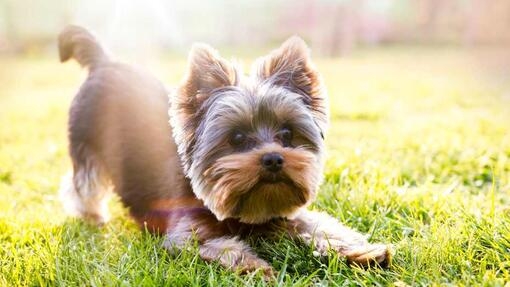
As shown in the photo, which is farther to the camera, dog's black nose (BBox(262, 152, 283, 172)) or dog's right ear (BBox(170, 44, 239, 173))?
dog's right ear (BBox(170, 44, 239, 173))

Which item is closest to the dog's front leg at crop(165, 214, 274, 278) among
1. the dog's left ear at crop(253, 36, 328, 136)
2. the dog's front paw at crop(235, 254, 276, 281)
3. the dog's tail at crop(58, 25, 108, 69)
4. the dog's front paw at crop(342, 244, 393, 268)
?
the dog's front paw at crop(235, 254, 276, 281)

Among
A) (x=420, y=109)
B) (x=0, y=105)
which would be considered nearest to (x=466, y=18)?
(x=420, y=109)

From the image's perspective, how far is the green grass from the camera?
3.50 meters

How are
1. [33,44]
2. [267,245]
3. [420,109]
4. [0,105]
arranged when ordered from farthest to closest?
[33,44] < [0,105] < [420,109] < [267,245]

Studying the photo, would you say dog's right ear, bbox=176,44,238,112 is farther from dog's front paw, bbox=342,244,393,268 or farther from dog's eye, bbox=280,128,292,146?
dog's front paw, bbox=342,244,393,268

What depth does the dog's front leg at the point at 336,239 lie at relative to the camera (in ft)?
11.8

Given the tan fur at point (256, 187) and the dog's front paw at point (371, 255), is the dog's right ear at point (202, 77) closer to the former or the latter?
the tan fur at point (256, 187)

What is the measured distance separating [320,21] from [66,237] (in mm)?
24656

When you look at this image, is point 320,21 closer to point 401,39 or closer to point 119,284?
point 401,39

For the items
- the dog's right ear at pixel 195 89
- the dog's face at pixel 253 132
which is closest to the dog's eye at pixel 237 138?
the dog's face at pixel 253 132

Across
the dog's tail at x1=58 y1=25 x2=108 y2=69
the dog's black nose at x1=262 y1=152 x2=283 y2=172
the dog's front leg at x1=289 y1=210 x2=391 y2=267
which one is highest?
the dog's tail at x1=58 y1=25 x2=108 y2=69

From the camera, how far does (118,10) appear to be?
1817 centimetres

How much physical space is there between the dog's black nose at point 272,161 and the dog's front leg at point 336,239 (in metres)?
0.56

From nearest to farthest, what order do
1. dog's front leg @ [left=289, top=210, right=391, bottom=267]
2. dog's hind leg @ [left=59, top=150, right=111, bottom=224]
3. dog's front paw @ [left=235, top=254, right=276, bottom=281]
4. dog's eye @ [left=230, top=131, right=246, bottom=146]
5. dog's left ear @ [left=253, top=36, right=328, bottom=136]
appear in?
dog's front paw @ [left=235, top=254, right=276, bottom=281] → dog's front leg @ [left=289, top=210, right=391, bottom=267] → dog's eye @ [left=230, top=131, right=246, bottom=146] → dog's left ear @ [left=253, top=36, right=328, bottom=136] → dog's hind leg @ [left=59, top=150, right=111, bottom=224]
